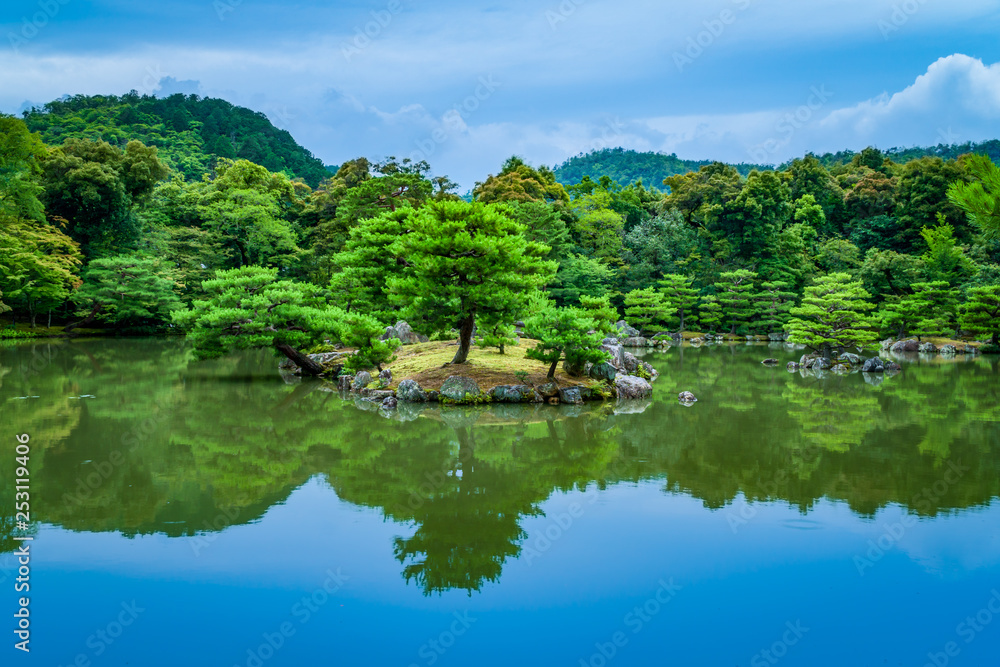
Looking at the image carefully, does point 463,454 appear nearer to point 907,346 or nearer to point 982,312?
point 907,346

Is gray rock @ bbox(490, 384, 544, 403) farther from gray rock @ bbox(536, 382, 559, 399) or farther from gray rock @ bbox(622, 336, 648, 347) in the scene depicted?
gray rock @ bbox(622, 336, 648, 347)

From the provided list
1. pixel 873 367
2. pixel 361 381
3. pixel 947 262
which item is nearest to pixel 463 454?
pixel 361 381

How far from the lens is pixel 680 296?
2680cm

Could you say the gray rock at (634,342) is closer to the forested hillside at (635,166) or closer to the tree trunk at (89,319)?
→ the tree trunk at (89,319)

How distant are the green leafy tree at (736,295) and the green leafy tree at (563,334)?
51.0ft

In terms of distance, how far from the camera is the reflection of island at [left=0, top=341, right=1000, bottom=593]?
6.15m

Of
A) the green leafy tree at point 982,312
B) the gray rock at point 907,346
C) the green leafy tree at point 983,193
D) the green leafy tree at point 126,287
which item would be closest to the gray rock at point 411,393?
the green leafy tree at point 983,193

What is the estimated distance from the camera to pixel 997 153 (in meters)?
51.0

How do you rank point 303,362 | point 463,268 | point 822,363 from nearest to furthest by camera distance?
point 463,268 < point 303,362 < point 822,363

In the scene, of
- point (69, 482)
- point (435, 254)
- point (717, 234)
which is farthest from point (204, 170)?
point (69, 482)

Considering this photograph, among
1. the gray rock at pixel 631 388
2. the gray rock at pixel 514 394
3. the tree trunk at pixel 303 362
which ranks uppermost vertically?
the gray rock at pixel 631 388

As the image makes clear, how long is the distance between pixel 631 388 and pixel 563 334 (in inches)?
86.5

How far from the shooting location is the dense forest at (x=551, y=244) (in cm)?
1867

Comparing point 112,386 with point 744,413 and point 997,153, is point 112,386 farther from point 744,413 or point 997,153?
point 997,153
